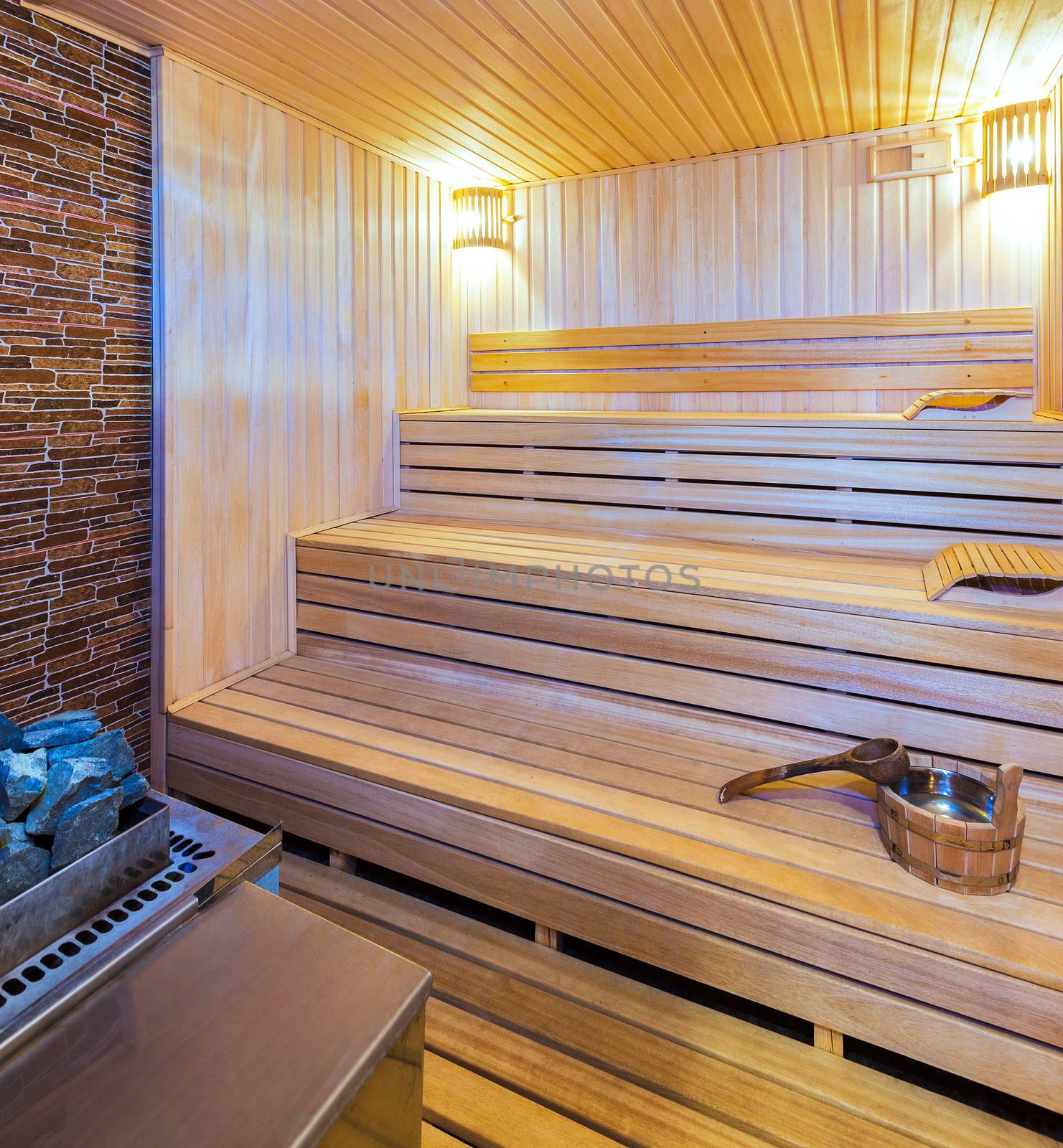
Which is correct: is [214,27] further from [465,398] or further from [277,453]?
[465,398]

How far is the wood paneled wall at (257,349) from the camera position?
2.47m

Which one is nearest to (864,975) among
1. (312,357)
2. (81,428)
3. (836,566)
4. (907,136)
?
(836,566)

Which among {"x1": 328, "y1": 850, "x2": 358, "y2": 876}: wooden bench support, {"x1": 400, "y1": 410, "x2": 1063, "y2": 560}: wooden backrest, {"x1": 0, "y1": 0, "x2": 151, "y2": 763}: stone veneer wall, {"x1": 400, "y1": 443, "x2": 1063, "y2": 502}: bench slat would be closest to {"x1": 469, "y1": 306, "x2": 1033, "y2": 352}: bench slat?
{"x1": 400, "y1": 410, "x2": 1063, "y2": 560}: wooden backrest

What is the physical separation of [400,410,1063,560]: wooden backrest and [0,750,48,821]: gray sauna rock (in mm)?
2319

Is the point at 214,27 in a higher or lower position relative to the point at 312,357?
higher

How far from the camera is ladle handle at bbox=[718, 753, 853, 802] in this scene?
1.79m

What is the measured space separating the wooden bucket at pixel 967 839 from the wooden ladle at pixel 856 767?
6 cm

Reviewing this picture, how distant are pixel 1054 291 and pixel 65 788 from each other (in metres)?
3.38

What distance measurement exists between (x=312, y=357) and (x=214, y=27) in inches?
41.5

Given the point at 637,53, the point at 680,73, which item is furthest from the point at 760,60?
the point at 637,53

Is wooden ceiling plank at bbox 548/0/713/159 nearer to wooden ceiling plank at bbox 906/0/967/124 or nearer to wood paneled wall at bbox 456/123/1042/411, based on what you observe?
wood paneled wall at bbox 456/123/1042/411

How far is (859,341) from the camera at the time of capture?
135 inches

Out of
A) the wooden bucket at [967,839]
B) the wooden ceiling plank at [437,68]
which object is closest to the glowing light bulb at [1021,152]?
the wooden ceiling plank at [437,68]

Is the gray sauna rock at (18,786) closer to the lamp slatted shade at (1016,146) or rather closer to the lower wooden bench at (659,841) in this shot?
the lower wooden bench at (659,841)
